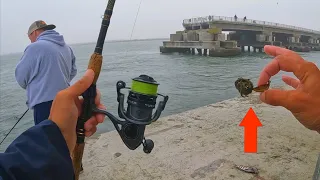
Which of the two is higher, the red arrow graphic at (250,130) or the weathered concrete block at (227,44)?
the weathered concrete block at (227,44)

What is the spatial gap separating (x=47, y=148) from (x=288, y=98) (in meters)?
1.19

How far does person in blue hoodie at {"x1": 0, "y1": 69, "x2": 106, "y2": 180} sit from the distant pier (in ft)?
140

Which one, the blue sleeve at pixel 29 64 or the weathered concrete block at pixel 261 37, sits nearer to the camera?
the blue sleeve at pixel 29 64

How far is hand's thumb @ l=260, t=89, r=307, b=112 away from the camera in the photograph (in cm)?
137

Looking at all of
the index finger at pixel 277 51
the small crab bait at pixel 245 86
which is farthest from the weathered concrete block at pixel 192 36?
the index finger at pixel 277 51

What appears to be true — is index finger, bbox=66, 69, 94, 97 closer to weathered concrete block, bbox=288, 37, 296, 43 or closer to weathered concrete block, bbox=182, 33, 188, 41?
weathered concrete block, bbox=182, 33, 188, 41

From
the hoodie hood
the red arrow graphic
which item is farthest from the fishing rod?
the red arrow graphic

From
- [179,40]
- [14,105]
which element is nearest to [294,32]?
[179,40]

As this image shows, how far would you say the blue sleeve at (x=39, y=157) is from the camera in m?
0.97

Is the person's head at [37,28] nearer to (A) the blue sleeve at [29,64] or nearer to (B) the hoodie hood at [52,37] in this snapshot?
(B) the hoodie hood at [52,37]

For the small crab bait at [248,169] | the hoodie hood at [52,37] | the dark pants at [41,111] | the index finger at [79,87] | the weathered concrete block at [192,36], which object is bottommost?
the small crab bait at [248,169]

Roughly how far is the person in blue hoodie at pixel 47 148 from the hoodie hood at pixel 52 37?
2489mm

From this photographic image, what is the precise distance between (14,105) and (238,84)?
48.9ft

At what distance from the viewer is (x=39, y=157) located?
3.40 feet
